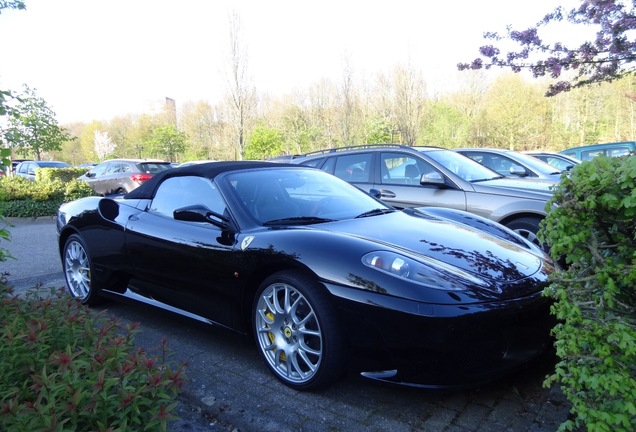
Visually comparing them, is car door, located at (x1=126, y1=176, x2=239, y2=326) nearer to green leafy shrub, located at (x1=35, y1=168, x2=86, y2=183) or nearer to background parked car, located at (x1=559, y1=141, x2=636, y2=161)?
green leafy shrub, located at (x1=35, y1=168, x2=86, y2=183)

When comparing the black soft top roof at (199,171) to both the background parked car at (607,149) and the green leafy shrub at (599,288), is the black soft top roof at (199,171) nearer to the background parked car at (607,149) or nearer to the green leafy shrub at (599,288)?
the green leafy shrub at (599,288)

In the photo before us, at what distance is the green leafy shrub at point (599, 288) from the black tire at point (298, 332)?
1.16 meters

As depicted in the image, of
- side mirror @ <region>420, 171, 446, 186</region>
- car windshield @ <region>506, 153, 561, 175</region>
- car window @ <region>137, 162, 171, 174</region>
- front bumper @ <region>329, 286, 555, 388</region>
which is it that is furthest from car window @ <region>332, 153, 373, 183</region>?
car window @ <region>137, 162, 171, 174</region>

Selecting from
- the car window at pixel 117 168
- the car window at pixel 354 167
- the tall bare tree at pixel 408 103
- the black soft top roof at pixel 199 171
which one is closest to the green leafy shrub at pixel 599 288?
the black soft top roof at pixel 199 171

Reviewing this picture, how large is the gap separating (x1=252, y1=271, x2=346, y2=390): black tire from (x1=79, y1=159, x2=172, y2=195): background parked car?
11979mm

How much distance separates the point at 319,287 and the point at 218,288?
0.83 m

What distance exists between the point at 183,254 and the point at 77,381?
183cm

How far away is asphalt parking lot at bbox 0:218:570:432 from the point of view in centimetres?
238

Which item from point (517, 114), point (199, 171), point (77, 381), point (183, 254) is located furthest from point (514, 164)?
point (517, 114)

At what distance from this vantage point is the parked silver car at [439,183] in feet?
17.2

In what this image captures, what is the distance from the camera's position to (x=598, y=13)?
12.7 ft

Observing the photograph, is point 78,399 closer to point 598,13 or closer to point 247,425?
point 247,425

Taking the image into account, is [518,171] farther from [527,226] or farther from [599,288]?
[599,288]

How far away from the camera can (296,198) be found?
12.0 ft
